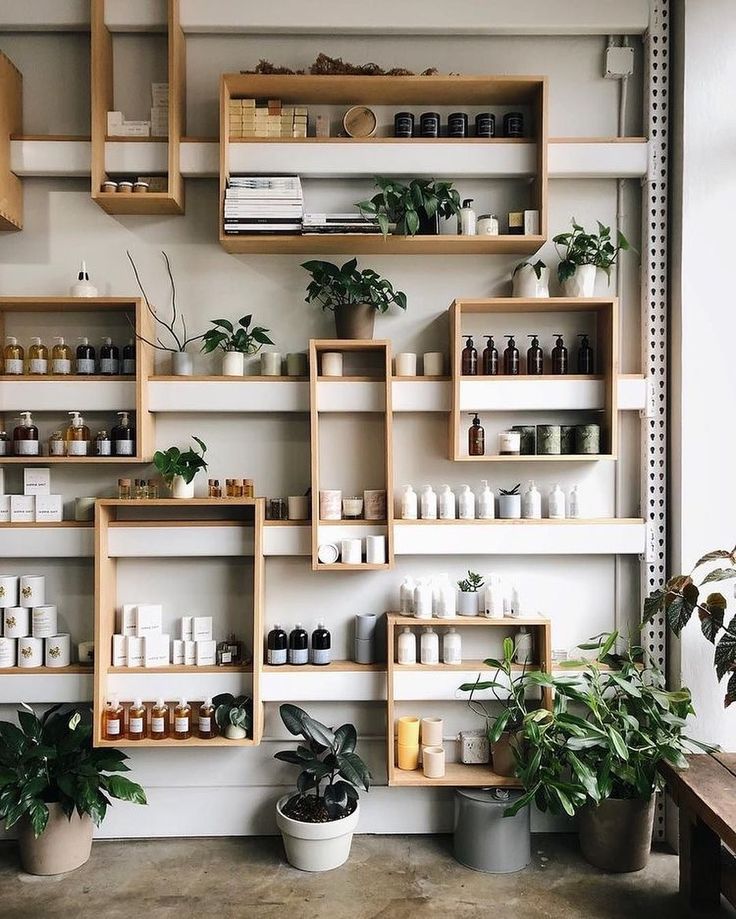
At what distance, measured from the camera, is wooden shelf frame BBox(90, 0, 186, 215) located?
3.07m

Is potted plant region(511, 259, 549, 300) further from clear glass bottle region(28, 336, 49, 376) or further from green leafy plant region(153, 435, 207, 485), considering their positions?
clear glass bottle region(28, 336, 49, 376)

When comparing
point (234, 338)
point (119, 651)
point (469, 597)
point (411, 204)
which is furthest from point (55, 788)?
point (411, 204)

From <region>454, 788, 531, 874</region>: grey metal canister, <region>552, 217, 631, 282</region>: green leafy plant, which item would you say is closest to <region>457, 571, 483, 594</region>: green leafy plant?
<region>454, 788, 531, 874</region>: grey metal canister

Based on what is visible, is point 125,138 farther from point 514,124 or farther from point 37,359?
point 514,124

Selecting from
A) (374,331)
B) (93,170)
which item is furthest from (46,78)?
(374,331)

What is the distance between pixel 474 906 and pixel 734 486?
1768mm

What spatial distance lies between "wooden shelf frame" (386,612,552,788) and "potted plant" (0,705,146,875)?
0.92 m

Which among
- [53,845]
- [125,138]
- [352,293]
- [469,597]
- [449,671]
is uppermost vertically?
[125,138]

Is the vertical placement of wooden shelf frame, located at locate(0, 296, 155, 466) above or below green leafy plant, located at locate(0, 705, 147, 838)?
above

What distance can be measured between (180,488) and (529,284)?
153cm

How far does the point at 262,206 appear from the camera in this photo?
307cm

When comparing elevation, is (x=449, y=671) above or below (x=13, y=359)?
below

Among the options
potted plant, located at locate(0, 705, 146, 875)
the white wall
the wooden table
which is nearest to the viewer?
the wooden table

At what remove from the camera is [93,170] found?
3066mm
